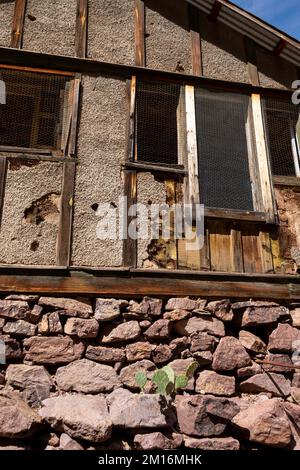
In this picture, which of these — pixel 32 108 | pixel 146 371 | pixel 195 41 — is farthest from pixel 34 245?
pixel 195 41

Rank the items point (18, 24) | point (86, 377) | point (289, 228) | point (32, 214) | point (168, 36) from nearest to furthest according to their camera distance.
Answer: point (86, 377) → point (32, 214) → point (289, 228) → point (18, 24) → point (168, 36)

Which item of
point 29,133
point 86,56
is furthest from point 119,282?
point 86,56

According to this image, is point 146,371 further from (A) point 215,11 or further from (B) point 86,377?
(A) point 215,11

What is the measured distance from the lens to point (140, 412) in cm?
383

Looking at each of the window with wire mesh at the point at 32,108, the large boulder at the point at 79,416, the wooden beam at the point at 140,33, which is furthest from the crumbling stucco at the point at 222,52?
the large boulder at the point at 79,416

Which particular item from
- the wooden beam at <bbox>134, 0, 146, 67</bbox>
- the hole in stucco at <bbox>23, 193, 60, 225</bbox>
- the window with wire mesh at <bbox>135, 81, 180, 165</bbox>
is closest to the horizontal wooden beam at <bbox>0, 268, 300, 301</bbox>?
the hole in stucco at <bbox>23, 193, 60, 225</bbox>

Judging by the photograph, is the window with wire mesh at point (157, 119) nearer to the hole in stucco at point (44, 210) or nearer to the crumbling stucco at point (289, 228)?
the hole in stucco at point (44, 210)

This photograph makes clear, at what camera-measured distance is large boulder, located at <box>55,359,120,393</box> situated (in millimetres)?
4305

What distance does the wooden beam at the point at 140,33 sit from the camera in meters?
5.87

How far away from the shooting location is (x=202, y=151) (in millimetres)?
5660

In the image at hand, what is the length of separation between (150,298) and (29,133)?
268cm

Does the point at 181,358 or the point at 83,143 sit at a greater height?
the point at 83,143

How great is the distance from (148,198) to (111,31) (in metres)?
2.45
